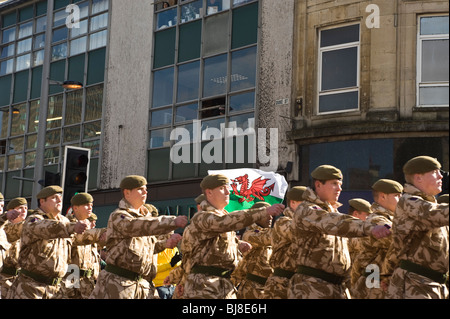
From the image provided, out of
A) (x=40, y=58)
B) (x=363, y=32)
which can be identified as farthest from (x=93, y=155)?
(x=363, y=32)

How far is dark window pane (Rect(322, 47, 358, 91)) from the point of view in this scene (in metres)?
20.7

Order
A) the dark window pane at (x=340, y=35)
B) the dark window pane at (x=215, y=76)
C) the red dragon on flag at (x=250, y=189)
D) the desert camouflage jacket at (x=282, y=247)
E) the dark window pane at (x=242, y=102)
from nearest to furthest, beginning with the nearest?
the desert camouflage jacket at (x=282, y=247) < the red dragon on flag at (x=250, y=189) < the dark window pane at (x=340, y=35) < the dark window pane at (x=242, y=102) < the dark window pane at (x=215, y=76)

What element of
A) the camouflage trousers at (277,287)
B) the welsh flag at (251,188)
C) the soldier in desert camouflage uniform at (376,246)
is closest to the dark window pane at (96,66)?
the welsh flag at (251,188)

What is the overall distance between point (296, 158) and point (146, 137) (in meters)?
6.72

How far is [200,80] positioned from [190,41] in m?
1.48

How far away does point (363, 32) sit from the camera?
20344mm

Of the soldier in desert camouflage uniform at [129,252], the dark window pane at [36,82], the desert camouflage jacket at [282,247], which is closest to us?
the soldier in desert camouflage uniform at [129,252]

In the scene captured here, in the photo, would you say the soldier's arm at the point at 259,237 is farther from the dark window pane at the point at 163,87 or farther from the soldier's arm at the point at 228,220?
the dark window pane at the point at 163,87

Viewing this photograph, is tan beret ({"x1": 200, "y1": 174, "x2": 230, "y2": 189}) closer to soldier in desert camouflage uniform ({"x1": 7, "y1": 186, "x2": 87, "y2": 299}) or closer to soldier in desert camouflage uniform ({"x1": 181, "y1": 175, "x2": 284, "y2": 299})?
soldier in desert camouflage uniform ({"x1": 181, "y1": 175, "x2": 284, "y2": 299})

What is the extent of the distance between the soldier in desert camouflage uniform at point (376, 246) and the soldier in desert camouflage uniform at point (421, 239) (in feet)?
3.59

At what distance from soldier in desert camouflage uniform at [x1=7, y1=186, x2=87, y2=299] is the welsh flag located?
19.9 ft

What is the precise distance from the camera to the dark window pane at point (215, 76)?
78.4 ft

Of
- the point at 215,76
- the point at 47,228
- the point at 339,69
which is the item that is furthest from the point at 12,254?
the point at 215,76

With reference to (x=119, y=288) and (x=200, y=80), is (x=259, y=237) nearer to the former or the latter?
(x=119, y=288)
